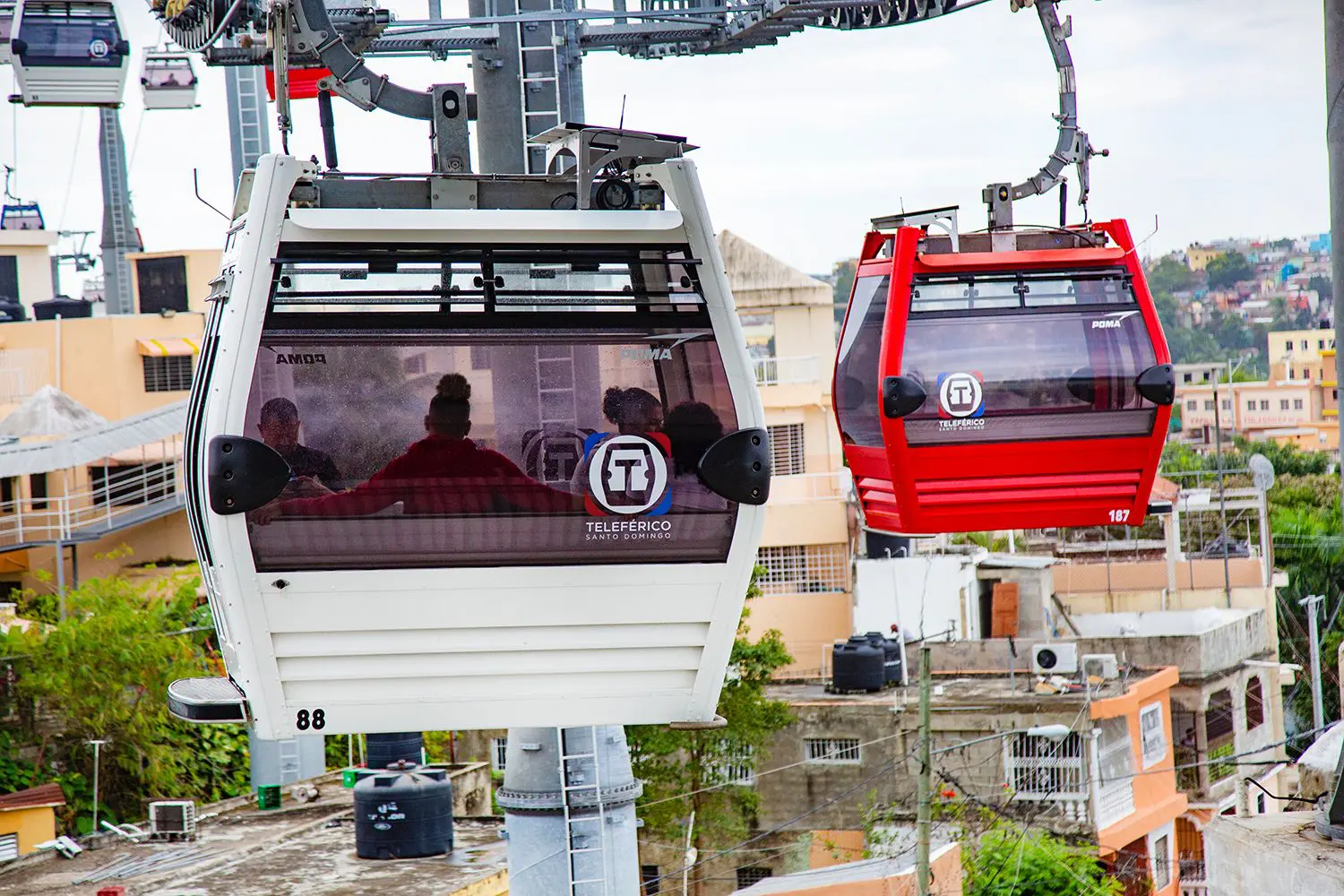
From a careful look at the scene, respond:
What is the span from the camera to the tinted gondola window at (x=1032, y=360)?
9.91m

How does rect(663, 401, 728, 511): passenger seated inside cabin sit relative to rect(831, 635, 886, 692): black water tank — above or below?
above

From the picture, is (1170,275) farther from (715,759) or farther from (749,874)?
(715,759)

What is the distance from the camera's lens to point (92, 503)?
3138 cm

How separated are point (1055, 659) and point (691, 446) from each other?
17236mm

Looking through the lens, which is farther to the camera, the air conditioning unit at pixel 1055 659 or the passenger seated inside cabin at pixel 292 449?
the air conditioning unit at pixel 1055 659

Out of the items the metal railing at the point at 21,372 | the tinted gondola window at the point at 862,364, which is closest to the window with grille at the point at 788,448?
the metal railing at the point at 21,372

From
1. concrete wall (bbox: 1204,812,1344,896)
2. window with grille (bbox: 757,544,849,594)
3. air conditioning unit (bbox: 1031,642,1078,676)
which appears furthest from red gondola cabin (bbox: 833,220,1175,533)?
window with grille (bbox: 757,544,849,594)

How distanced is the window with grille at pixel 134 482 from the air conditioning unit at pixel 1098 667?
15119 millimetres

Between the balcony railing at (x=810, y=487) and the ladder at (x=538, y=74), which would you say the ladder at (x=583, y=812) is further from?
the balcony railing at (x=810, y=487)

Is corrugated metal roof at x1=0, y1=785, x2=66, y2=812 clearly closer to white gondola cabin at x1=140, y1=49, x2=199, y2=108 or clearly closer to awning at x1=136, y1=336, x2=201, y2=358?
white gondola cabin at x1=140, y1=49, x2=199, y2=108

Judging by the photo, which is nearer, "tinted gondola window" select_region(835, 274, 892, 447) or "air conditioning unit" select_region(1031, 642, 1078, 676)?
"tinted gondola window" select_region(835, 274, 892, 447)

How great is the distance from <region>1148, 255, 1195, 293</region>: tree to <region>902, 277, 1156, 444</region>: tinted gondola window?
73753mm

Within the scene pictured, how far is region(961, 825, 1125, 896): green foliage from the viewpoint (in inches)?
A: 735

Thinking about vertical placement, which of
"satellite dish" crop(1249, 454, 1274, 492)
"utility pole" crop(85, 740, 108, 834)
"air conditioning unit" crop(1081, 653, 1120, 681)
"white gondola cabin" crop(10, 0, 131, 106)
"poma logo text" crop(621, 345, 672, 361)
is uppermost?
"white gondola cabin" crop(10, 0, 131, 106)
